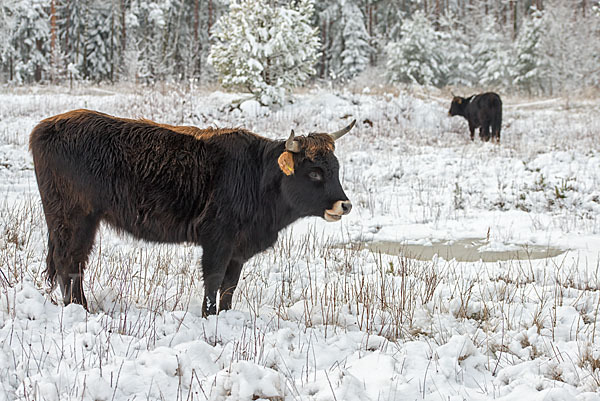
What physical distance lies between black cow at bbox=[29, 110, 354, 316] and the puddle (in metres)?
2.20

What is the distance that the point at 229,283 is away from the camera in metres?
4.64

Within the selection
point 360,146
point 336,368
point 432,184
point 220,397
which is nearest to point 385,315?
point 336,368

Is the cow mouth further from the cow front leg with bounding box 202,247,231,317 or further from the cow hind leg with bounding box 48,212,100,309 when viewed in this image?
the cow hind leg with bounding box 48,212,100,309

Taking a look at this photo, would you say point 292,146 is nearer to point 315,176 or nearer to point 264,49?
point 315,176

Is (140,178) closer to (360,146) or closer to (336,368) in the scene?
(336,368)

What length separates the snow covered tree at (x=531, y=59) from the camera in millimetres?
35406

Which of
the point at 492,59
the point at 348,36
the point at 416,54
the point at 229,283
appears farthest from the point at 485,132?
the point at 348,36

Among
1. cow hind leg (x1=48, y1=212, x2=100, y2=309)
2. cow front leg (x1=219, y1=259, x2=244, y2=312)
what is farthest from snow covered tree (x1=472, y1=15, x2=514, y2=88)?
cow hind leg (x1=48, y1=212, x2=100, y2=309)

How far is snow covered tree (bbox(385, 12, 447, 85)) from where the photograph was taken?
32.2m

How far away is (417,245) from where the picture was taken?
7.36 m

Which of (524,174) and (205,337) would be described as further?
(524,174)

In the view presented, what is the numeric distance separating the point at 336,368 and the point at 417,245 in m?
4.45

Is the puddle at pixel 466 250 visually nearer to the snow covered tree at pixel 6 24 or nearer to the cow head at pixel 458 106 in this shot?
the cow head at pixel 458 106

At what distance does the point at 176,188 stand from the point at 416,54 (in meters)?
31.1
